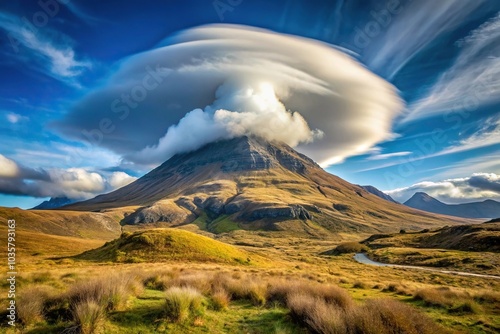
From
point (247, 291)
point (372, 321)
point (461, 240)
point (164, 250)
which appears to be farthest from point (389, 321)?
point (461, 240)

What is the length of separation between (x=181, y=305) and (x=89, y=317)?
287 centimetres

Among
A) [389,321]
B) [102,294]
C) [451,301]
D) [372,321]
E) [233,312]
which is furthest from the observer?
[451,301]

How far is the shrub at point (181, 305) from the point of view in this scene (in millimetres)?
10117

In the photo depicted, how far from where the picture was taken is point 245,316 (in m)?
11.6

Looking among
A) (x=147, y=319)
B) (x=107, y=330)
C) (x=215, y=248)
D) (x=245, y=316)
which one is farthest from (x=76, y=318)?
(x=215, y=248)

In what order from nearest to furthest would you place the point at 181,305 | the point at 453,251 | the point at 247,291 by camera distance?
the point at 181,305, the point at 247,291, the point at 453,251

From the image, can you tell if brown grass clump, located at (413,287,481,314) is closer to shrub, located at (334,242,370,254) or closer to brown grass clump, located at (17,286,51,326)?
brown grass clump, located at (17,286,51,326)

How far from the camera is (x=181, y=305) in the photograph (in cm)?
1022

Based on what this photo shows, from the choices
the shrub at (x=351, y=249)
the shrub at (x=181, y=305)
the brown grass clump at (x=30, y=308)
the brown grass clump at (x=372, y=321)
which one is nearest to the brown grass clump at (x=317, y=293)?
the brown grass clump at (x=372, y=321)

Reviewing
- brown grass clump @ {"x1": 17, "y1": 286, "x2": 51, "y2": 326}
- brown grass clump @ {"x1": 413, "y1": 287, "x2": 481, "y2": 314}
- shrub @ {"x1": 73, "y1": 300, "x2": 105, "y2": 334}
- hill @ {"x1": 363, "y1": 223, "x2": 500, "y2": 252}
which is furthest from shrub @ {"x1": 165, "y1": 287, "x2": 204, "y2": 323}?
hill @ {"x1": 363, "y1": 223, "x2": 500, "y2": 252}

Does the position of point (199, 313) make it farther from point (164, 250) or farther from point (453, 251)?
point (453, 251)

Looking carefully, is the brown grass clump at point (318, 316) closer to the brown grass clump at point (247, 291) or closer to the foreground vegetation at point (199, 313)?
the foreground vegetation at point (199, 313)

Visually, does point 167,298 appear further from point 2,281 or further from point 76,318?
point 2,281

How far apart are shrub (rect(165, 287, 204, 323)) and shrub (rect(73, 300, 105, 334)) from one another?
2153 millimetres
